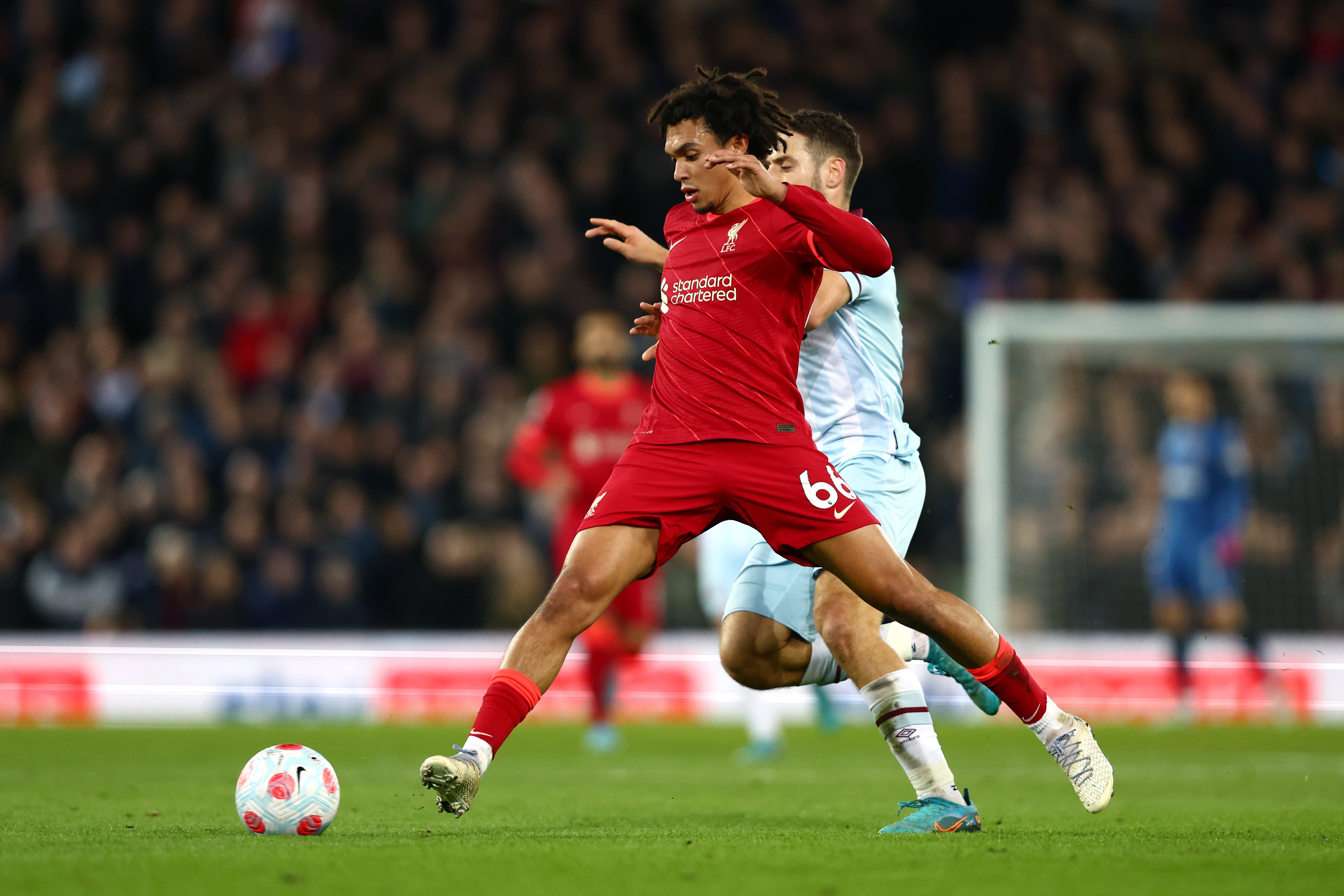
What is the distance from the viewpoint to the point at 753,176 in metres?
4.56

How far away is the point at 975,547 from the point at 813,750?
2.83 meters

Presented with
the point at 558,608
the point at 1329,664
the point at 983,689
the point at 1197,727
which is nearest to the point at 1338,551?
the point at 1329,664

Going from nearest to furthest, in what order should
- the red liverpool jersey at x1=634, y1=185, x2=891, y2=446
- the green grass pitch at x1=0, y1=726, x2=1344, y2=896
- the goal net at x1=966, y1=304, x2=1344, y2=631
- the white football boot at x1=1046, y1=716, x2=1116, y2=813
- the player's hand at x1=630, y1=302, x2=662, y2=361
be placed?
the green grass pitch at x1=0, y1=726, x2=1344, y2=896
the red liverpool jersey at x1=634, y1=185, x2=891, y2=446
the white football boot at x1=1046, y1=716, x2=1116, y2=813
the player's hand at x1=630, y1=302, x2=662, y2=361
the goal net at x1=966, y1=304, x2=1344, y2=631

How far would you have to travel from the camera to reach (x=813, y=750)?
938 centimetres

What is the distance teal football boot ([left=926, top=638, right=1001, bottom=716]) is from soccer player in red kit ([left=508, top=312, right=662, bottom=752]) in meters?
4.43

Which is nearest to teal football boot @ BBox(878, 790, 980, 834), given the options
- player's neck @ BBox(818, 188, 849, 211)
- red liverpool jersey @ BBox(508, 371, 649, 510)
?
player's neck @ BBox(818, 188, 849, 211)

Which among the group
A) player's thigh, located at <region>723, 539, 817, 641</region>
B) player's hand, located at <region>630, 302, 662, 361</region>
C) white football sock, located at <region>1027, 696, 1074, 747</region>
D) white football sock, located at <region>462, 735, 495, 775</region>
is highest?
Result: player's hand, located at <region>630, 302, 662, 361</region>

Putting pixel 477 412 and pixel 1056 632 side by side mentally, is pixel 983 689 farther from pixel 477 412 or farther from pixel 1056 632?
pixel 477 412

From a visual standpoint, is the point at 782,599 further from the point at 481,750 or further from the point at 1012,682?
the point at 481,750

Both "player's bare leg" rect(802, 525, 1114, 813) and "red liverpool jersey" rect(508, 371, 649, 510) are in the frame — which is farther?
"red liverpool jersey" rect(508, 371, 649, 510)

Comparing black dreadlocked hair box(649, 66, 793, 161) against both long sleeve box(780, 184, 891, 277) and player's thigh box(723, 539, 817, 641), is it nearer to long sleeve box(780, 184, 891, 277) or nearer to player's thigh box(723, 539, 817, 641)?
long sleeve box(780, 184, 891, 277)

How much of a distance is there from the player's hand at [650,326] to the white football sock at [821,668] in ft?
3.54

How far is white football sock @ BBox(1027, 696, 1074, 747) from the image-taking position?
514 centimetres

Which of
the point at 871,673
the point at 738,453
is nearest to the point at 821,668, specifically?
the point at 871,673
